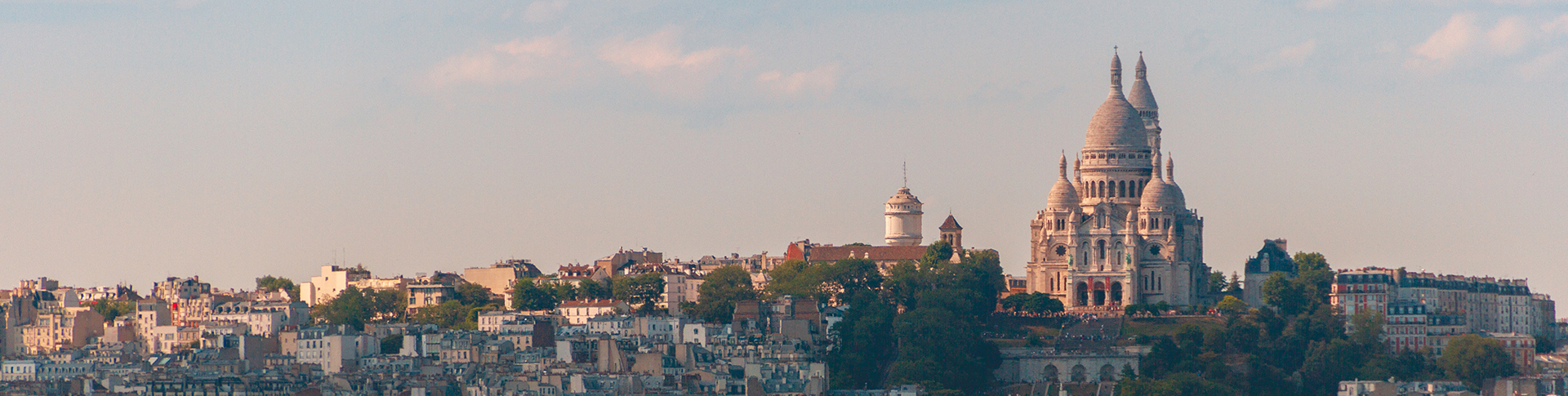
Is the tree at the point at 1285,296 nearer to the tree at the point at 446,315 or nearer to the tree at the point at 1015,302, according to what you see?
the tree at the point at 1015,302

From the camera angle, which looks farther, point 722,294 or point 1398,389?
point 722,294

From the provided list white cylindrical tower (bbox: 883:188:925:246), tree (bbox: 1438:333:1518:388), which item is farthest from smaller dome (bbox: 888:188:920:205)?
tree (bbox: 1438:333:1518:388)

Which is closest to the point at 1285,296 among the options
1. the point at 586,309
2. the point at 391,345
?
the point at 586,309

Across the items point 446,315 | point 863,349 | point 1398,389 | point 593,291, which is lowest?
point 1398,389

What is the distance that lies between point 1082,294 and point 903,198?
1803 cm

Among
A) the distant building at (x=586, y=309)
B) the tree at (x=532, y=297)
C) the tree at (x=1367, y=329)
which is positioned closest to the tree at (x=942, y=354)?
the tree at (x=1367, y=329)

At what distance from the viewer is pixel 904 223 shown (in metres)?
159

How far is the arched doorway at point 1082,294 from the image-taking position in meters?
144

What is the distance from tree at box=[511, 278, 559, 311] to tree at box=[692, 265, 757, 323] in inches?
283

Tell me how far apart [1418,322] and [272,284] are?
62.4 metres

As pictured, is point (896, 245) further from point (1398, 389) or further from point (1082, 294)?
point (1398, 389)

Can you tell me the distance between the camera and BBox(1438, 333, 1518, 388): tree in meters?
128

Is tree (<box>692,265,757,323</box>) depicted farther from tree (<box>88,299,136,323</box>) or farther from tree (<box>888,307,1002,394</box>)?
tree (<box>88,299,136,323</box>)

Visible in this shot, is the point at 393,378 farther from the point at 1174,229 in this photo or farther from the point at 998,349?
the point at 1174,229
